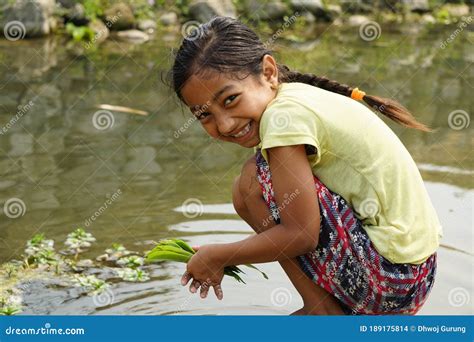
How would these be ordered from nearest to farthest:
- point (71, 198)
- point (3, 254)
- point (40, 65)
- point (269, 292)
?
point (269, 292)
point (3, 254)
point (71, 198)
point (40, 65)

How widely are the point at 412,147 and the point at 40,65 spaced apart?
4.33 m

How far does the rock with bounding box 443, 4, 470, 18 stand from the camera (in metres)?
13.8

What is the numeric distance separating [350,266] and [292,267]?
0.75 feet

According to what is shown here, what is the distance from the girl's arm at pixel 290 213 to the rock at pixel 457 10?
→ 1161 centimetres

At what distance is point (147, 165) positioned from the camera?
5.43m

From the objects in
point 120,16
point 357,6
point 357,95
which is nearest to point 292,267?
point 357,95

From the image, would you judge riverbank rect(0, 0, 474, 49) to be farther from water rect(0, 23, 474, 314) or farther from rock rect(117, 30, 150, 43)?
water rect(0, 23, 474, 314)

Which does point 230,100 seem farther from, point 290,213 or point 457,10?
point 457,10

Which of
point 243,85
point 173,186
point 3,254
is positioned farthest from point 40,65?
point 243,85

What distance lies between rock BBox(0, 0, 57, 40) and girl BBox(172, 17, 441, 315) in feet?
24.5

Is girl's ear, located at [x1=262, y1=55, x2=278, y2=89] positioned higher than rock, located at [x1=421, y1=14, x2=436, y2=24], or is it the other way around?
girl's ear, located at [x1=262, y1=55, x2=278, y2=89]

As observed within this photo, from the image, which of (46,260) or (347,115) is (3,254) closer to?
(46,260)

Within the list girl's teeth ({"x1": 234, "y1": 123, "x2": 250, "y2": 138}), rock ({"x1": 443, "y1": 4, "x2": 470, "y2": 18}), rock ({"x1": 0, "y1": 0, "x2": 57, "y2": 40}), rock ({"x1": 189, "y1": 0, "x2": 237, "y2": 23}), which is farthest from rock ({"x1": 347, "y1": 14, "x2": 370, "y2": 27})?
girl's teeth ({"x1": 234, "y1": 123, "x2": 250, "y2": 138})

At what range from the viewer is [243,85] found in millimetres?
2914
